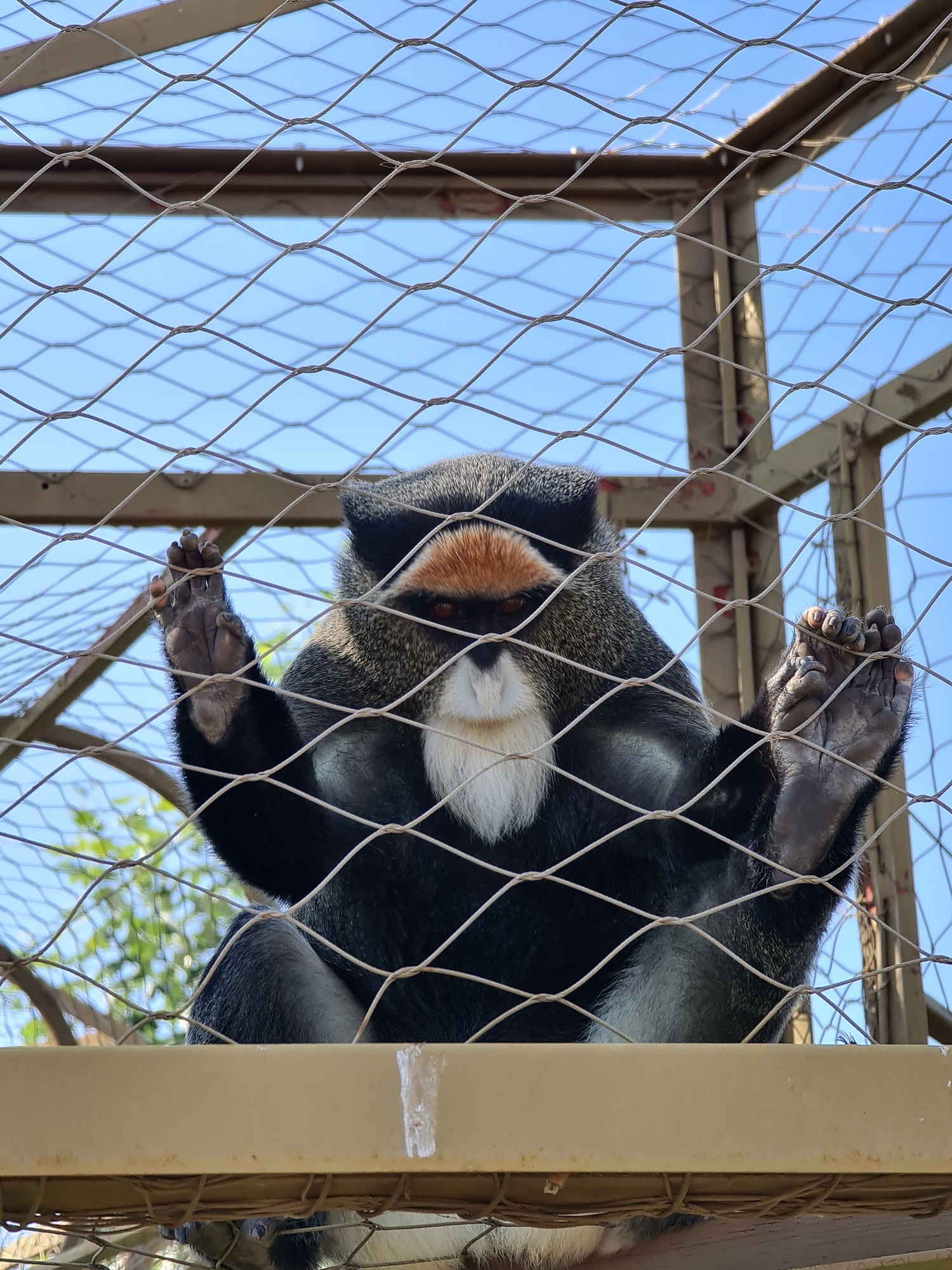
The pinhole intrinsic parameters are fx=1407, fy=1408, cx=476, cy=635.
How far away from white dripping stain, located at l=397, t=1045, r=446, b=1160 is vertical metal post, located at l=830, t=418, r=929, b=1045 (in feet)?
6.46

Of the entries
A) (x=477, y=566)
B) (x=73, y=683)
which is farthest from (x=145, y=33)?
(x=73, y=683)

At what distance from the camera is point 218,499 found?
3.90 metres

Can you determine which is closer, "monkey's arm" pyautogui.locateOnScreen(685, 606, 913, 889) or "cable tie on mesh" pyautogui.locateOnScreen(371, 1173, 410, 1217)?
"cable tie on mesh" pyautogui.locateOnScreen(371, 1173, 410, 1217)

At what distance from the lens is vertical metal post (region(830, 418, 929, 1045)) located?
140 inches

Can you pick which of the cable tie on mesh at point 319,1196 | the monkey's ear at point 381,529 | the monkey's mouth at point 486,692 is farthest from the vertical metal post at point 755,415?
the cable tie on mesh at point 319,1196

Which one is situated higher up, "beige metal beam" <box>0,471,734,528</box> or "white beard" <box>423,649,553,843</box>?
"beige metal beam" <box>0,471,734,528</box>

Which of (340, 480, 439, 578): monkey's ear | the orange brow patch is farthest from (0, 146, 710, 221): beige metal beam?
the orange brow patch

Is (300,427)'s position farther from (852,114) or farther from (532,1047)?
(532,1047)

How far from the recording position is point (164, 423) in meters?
4.18

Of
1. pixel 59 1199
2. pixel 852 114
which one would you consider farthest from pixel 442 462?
pixel 59 1199

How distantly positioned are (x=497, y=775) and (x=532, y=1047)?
1.32 m

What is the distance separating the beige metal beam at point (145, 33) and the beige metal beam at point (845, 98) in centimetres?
118

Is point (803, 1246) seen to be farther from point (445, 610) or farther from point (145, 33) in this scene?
point (145, 33)

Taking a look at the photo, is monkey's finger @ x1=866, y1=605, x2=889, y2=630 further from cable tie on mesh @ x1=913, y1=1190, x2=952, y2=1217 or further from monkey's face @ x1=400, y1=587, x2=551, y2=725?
cable tie on mesh @ x1=913, y1=1190, x2=952, y2=1217
